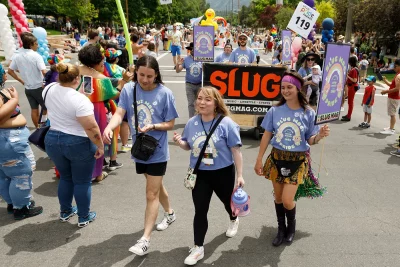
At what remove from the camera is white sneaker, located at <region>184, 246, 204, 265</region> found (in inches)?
128

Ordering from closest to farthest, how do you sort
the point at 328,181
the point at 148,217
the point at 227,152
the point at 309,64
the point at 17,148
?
the point at 227,152
the point at 148,217
the point at 17,148
the point at 328,181
the point at 309,64

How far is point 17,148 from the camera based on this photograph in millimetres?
3818

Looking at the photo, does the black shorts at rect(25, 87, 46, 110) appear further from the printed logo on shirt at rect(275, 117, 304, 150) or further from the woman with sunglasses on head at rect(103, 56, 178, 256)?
the printed logo on shirt at rect(275, 117, 304, 150)

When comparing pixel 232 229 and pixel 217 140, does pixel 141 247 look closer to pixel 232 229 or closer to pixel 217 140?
pixel 232 229

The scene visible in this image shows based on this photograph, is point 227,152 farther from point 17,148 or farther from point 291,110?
point 17,148

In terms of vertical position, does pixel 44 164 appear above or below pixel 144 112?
below

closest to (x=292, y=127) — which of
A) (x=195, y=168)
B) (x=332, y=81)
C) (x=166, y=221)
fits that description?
(x=332, y=81)

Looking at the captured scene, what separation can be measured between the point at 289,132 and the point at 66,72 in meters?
2.17

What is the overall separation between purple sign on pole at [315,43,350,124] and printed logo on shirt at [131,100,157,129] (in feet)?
5.03

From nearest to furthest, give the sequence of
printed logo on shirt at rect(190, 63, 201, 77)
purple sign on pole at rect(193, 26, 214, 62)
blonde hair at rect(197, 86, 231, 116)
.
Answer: blonde hair at rect(197, 86, 231, 116) < printed logo on shirt at rect(190, 63, 201, 77) < purple sign on pole at rect(193, 26, 214, 62)

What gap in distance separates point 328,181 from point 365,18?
60.7 ft

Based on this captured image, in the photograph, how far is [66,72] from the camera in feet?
11.2

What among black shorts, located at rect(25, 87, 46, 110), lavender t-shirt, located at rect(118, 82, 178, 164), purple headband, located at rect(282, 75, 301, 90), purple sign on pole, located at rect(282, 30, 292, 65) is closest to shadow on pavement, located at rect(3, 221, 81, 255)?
lavender t-shirt, located at rect(118, 82, 178, 164)

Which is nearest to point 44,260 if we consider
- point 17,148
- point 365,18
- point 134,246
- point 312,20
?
point 134,246
